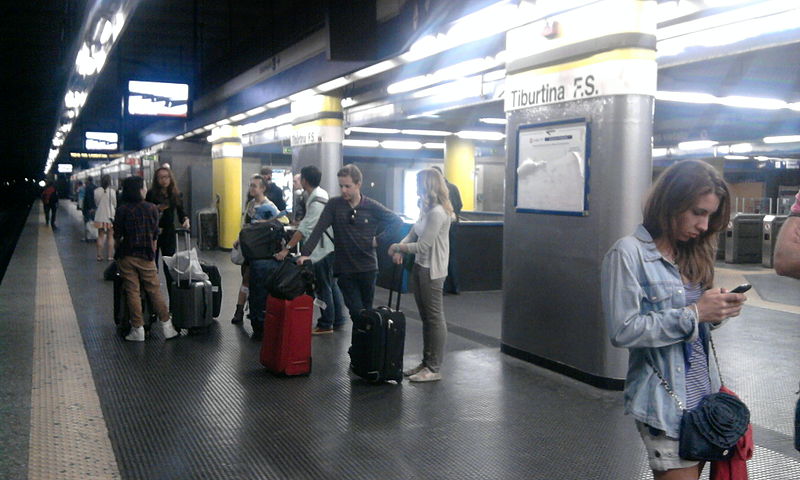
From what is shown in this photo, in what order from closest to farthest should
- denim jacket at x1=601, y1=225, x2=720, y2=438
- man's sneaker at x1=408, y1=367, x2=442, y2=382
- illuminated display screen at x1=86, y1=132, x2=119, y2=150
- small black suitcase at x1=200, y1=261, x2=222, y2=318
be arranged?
denim jacket at x1=601, y1=225, x2=720, y2=438 → man's sneaker at x1=408, y1=367, x2=442, y2=382 → small black suitcase at x1=200, y1=261, x2=222, y2=318 → illuminated display screen at x1=86, y1=132, x2=119, y2=150

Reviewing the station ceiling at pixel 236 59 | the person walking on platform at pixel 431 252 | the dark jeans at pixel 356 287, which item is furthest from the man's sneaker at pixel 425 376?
the station ceiling at pixel 236 59

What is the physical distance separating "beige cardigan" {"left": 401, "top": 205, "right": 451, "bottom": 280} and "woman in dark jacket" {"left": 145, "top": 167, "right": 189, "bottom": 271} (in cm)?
326

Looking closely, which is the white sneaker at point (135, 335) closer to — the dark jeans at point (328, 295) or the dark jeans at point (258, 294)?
the dark jeans at point (258, 294)

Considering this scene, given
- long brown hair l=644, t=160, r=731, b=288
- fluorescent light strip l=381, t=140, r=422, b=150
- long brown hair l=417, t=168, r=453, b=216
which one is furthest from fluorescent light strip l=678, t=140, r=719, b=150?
long brown hair l=644, t=160, r=731, b=288

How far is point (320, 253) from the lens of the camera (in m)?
6.84

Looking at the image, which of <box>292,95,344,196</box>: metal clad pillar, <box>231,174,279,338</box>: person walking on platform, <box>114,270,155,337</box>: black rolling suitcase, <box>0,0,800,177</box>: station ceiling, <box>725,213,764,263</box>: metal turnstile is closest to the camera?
<box>114,270,155,337</box>: black rolling suitcase

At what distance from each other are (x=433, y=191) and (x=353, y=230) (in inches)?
36.0

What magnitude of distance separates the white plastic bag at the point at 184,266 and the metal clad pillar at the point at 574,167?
3.06m

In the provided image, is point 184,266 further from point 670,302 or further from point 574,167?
point 670,302

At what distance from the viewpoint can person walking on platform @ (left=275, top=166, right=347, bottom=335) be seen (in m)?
6.73

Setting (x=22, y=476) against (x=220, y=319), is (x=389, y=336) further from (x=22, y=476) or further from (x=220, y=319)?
(x=220, y=319)

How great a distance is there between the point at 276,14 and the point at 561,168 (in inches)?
295

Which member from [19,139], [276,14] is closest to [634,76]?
[276,14]

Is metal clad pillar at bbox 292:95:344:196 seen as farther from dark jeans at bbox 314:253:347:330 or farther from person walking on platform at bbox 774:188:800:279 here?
person walking on platform at bbox 774:188:800:279
